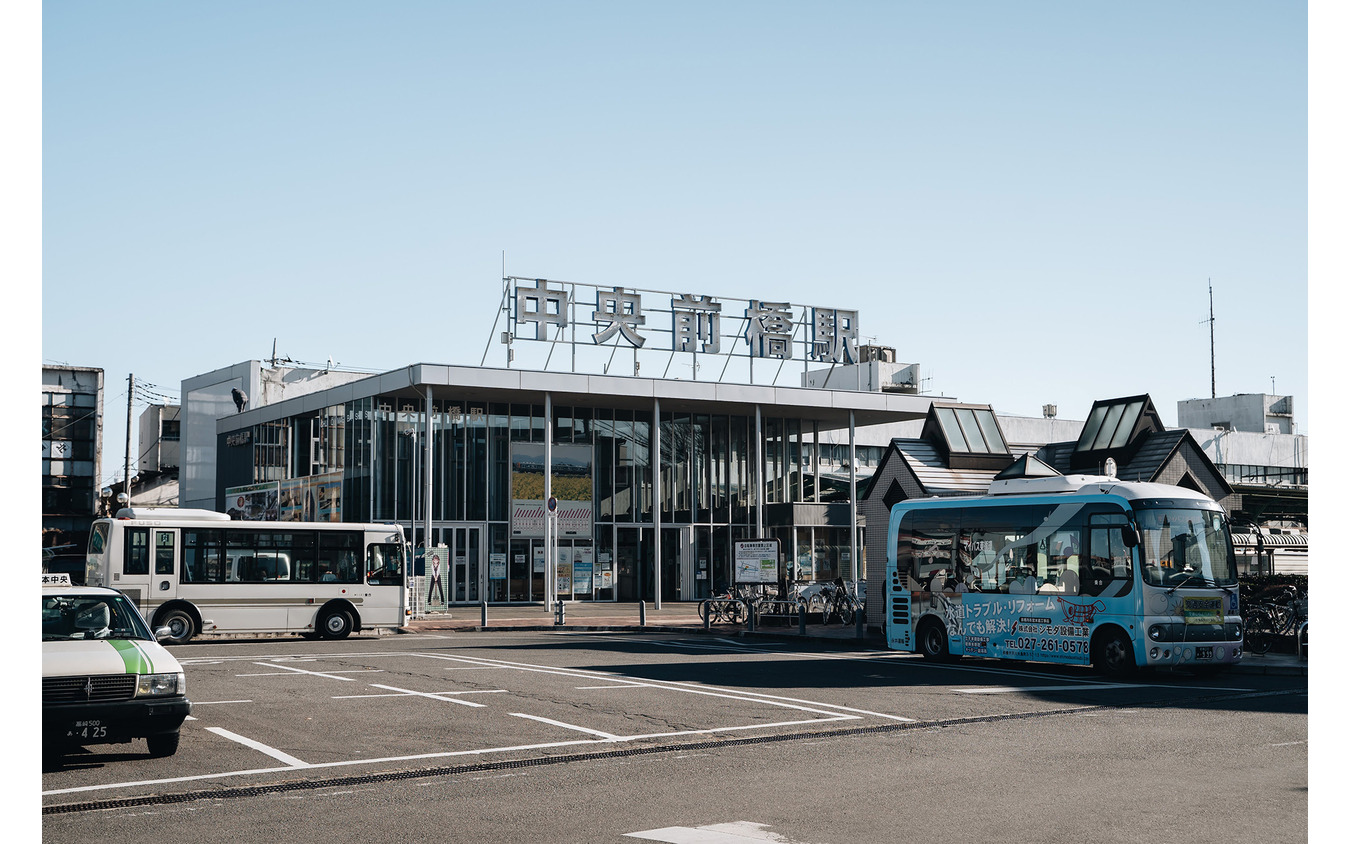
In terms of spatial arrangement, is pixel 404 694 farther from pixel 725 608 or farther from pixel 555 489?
pixel 555 489

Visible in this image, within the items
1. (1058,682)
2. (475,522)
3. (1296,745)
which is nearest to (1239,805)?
(1296,745)

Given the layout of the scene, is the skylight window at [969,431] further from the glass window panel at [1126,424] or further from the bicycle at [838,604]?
the bicycle at [838,604]

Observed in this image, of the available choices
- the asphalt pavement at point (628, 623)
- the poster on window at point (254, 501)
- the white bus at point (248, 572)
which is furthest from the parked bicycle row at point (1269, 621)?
the poster on window at point (254, 501)

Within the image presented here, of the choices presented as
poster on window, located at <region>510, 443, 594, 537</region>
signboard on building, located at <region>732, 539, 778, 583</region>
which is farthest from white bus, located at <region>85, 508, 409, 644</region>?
poster on window, located at <region>510, 443, 594, 537</region>

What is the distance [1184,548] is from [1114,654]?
196 cm

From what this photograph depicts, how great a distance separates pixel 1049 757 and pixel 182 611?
20.7 meters

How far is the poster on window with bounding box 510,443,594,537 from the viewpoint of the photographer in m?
A: 41.4

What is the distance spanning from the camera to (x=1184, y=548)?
62.2ft

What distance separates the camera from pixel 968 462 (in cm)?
3331

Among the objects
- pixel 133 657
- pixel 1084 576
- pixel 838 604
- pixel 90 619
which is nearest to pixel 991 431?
pixel 838 604

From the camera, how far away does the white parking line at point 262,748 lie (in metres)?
10.8

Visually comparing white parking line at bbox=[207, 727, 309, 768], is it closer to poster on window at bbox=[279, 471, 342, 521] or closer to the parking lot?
the parking lot
